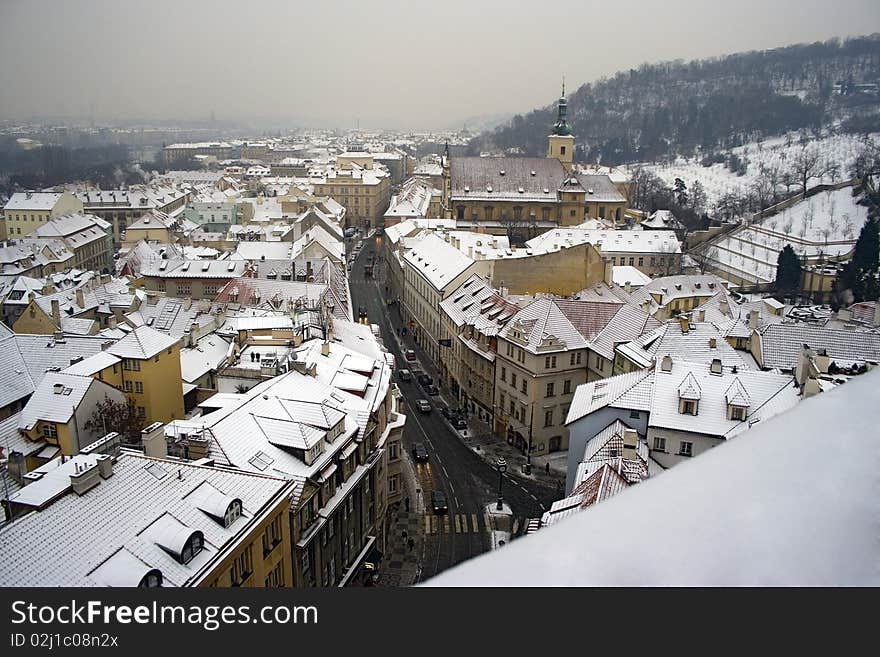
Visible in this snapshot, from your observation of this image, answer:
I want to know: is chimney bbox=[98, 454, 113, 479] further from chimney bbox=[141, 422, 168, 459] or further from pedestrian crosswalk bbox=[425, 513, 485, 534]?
pedestrian crosswalk bbox=[425, 513, 485, 534]

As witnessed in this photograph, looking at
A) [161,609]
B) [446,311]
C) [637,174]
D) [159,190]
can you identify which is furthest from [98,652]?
[637,174]

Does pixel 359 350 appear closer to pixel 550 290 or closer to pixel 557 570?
pixel 550 290

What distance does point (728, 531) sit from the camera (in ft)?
6.96

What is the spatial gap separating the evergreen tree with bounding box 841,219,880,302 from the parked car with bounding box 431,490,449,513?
34118 mm

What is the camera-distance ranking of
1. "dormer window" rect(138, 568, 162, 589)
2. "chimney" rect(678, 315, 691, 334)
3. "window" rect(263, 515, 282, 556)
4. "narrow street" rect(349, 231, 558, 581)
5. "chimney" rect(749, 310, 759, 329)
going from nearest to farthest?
"dormer window" rect(138, 568, 162, 589) → "window" rect(263, 515, 282, 556) → "narrow street" rect(349, 231, 558, 581) → "chimney" rect(678, 315, 691, 334) → "chimney" rect(749, 310, 759, 329)

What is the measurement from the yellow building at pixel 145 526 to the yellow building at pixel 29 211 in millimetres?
61353

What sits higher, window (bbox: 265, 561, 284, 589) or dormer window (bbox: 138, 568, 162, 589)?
dormer window (bbox: 138, 568, 162, 589)

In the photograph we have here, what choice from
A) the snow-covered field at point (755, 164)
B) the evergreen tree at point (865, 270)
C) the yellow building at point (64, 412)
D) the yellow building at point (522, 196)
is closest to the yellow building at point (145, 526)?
the yellow building at point (64, 412)

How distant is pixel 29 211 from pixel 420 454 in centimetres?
5637

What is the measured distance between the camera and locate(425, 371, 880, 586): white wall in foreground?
202 cm

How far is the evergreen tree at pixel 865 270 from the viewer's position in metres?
48.3

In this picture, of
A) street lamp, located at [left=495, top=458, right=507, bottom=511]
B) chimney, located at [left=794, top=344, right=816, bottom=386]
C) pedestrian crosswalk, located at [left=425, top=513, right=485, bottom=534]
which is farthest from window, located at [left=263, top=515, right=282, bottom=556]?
chimney, located at [left=794, top=344, right=816, bottom=386]

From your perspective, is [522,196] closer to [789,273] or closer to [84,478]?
[789,273]

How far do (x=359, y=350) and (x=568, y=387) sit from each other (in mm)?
9271
